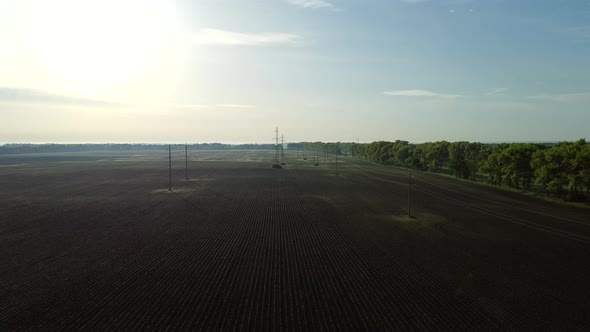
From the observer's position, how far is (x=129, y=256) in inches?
1134

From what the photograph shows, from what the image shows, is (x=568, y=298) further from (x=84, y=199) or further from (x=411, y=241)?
(x=84, y=199)

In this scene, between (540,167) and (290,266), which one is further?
(540,167)

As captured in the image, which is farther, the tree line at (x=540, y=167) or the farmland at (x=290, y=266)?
the tree line at (x=540, y=167)

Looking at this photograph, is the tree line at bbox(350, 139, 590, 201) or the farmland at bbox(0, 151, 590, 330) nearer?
the farmland at bbox(0, 151, 590, 330)

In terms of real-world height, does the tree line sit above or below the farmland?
above

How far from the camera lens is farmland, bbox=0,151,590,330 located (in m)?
19.0

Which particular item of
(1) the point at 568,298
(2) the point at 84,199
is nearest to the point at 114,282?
(1) the point at 568,298

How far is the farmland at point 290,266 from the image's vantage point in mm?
19016

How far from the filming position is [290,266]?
26609 millimetres

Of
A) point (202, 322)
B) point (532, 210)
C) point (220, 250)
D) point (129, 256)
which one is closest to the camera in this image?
point (202, 322)

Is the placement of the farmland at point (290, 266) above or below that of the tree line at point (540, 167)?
below

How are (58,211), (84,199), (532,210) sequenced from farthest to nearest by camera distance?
(84,199)
(532,210)
(58,211)

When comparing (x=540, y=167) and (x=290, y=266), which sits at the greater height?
(x=540, y=167)

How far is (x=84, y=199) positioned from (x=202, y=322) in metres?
51.4
